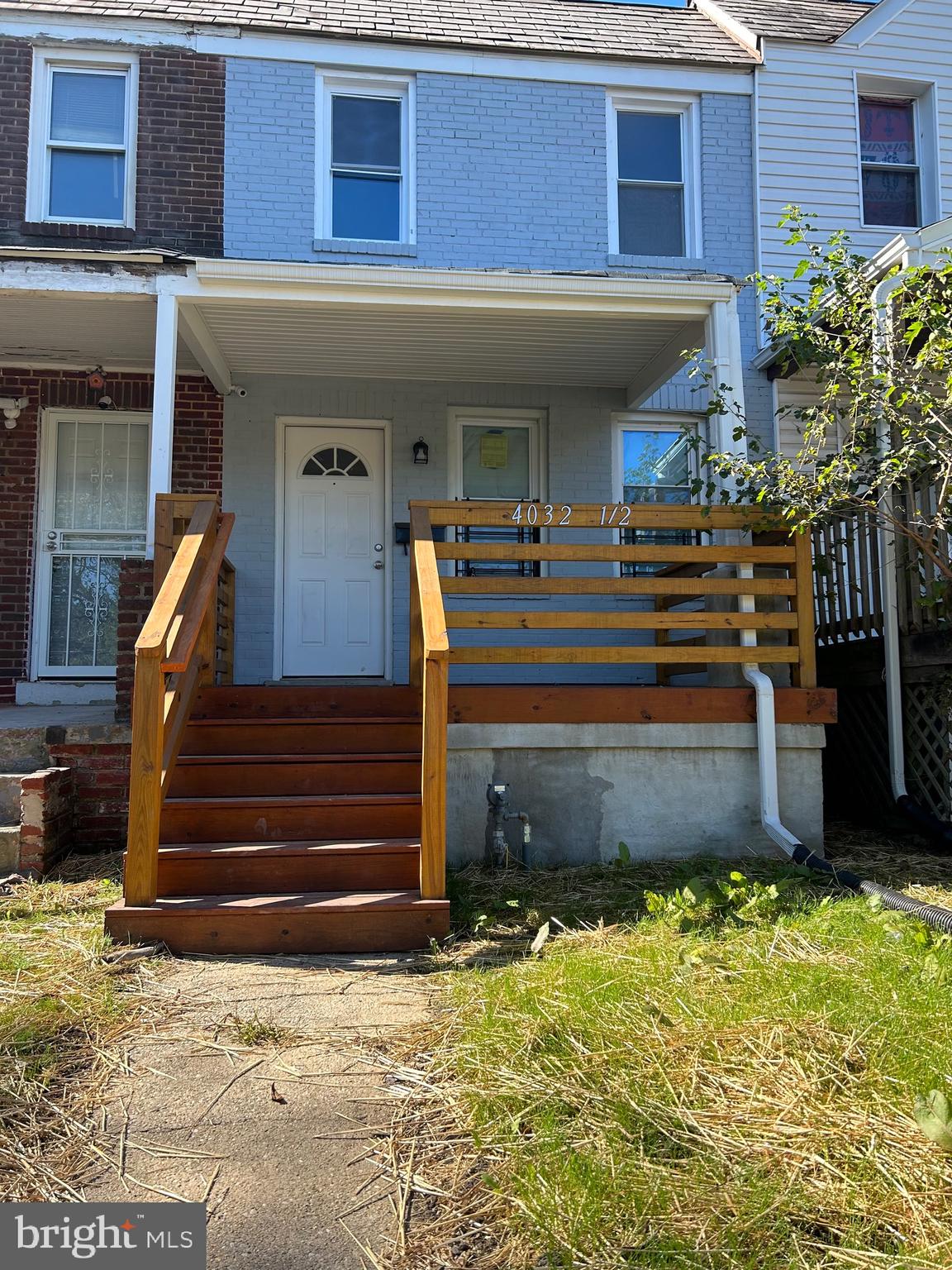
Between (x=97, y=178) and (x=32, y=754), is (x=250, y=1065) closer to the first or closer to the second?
(x=32, y=754)

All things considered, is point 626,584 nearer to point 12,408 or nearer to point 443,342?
point 443,342

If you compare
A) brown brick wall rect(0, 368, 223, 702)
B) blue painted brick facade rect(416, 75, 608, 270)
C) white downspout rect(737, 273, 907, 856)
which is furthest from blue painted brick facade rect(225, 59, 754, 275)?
white downspout rect(737, 273, 907, 856)

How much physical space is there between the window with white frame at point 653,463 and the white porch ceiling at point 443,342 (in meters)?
0.52

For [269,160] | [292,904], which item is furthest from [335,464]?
[292,904]

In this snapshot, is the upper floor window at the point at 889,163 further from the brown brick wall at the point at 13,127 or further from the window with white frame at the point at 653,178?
the brown brick wall at the point at 13,127

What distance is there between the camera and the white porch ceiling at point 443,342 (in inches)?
237

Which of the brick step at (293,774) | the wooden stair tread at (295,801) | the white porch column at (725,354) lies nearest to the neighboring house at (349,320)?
the white porch column at (725,354)

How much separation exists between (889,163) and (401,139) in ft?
14.7

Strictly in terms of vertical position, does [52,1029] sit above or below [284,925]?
below

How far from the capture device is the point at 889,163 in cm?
825

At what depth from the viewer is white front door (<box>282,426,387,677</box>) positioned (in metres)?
7.25

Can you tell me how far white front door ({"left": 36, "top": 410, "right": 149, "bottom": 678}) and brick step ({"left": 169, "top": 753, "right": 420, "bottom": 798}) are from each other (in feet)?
10.1

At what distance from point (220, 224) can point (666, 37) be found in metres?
4.56

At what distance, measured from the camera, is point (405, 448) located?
743cm
